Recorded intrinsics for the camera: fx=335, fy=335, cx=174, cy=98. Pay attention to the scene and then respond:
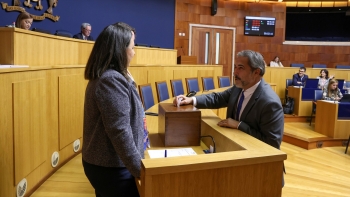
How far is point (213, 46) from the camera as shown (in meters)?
8.11

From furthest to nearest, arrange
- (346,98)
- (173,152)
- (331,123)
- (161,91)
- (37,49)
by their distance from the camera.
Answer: (346,98) < (331,123) < (161,91) < (37,49) < (173,152)

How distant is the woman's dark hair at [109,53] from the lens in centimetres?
106

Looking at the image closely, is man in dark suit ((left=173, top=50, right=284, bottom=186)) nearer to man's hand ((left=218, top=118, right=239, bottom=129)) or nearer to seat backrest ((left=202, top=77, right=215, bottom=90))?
man's hand ((left=218, top=118, right=239, bottom=129))

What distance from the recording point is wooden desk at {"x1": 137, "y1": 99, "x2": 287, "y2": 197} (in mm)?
917

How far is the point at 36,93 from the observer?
196cm

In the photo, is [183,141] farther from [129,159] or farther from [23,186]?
[23,186]

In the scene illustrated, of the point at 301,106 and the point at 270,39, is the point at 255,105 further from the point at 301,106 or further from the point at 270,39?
the point at 270,39

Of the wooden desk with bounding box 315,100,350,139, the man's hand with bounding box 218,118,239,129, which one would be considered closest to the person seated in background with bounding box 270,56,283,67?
the wooden desk with bounding box 315,100,350,139

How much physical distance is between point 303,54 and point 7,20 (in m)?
7.21

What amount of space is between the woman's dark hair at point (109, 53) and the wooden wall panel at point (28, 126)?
2.74ft

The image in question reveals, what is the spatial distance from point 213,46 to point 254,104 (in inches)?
267

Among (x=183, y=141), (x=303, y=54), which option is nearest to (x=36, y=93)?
(x=183, y=141)

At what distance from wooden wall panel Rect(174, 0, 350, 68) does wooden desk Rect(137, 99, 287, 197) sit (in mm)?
7214

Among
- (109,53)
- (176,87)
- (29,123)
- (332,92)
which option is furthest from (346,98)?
(109,53)
